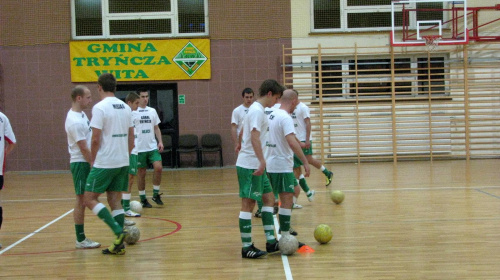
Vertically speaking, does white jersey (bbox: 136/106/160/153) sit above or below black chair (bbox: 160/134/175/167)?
above

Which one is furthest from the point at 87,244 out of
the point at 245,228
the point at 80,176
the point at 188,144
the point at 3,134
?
the point at 188,144

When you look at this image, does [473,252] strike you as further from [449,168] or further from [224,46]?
[224,46]

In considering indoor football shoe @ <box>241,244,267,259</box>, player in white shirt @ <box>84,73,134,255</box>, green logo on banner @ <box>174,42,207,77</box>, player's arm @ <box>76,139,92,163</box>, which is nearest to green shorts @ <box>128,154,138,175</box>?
player's arm @ <box>76,139,92,163</box>

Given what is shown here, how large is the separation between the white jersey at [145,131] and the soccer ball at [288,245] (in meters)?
3.92

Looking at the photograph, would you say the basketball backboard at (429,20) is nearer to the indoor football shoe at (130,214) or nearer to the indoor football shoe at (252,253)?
the indoor football shoe at (130,214)

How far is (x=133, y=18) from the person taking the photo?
16016mm

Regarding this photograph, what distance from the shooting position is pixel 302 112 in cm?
905

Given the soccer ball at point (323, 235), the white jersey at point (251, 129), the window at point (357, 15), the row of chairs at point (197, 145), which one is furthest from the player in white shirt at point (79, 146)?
the window at point (357, 15)

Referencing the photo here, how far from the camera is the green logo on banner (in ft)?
52.2

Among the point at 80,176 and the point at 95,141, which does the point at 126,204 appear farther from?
the point at 95,141

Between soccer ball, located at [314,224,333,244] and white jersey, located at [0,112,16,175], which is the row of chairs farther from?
soccer ball, located at [314,224,333,244]

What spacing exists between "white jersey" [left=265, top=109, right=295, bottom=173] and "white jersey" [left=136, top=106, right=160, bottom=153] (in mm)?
3438

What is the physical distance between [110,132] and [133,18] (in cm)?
1109

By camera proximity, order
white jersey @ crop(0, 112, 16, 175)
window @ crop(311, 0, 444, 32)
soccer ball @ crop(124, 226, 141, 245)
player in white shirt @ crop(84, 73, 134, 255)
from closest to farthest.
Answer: player in white shirt @ crop(84, 73, 134, 255)
soccer ball @ crop(124, 226, 141, 245)
white jersey @ crop(0, 112, 16, 175)
window @ crop(311, 0, 444, 32)
